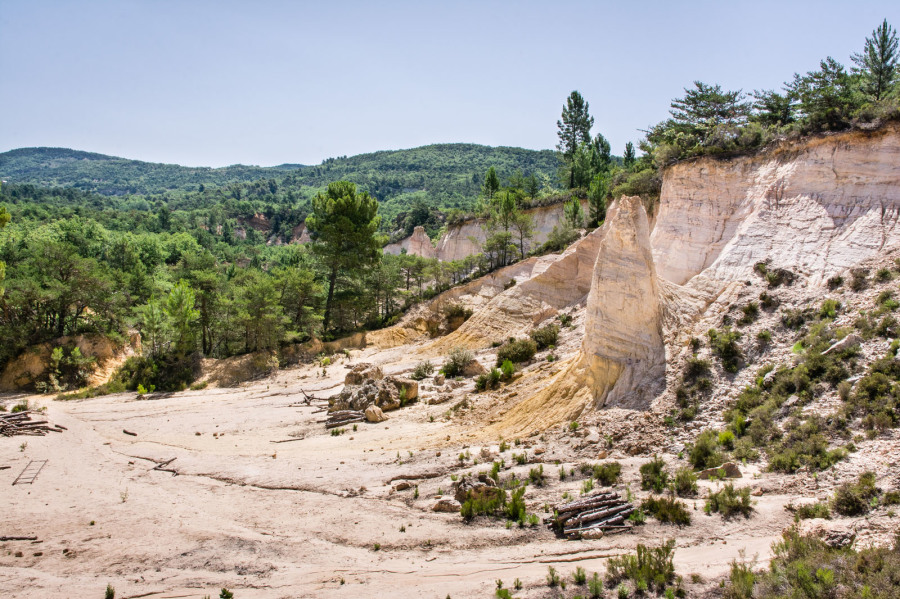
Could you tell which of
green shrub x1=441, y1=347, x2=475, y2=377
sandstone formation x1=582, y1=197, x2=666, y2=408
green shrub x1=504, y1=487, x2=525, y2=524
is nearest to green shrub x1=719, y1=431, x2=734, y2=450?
sandstone formation x1=582, y1=197, x2=666, y2=408

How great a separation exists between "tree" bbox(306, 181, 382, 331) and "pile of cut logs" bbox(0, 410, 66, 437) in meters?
18.5

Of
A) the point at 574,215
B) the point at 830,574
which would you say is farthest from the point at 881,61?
the point at 830,574

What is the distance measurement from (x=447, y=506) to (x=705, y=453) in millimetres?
5947

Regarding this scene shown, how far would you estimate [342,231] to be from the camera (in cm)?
3691

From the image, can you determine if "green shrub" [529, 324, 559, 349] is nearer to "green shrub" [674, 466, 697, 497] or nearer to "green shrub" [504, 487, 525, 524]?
"green shrub" [674, 466, 697, 497]

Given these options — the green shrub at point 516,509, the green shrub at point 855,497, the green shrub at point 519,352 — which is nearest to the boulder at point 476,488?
the green shrub at point 516,509

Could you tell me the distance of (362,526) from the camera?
1056 cm

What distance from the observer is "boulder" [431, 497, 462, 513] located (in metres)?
11.0

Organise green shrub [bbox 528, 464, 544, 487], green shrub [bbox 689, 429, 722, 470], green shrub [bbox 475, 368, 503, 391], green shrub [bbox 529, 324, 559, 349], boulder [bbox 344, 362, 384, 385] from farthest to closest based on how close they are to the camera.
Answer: green shrub [bbox 529, 324, 559, 349], boulder [bbox 344, 362, 384, 385], green shrub [bbox 475, 368, 503, 391], green shrub [bbox 528, 464, 544, 487], green shrub [bbox 689, 429, 722, 470]

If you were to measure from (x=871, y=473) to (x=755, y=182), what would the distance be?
49.0 ft

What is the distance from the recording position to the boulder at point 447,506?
11016 millimetres

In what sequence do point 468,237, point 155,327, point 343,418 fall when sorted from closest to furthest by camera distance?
1. point 343,418
2. point 155,327
3. point 468,237

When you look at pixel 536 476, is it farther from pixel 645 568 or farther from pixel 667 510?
pixel 645 568

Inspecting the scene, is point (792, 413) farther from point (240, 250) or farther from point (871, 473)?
point (240, 250)
